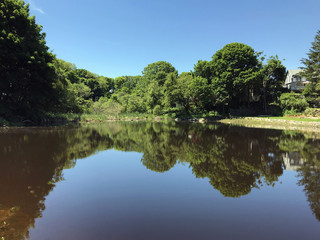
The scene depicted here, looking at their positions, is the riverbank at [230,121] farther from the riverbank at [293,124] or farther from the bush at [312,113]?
the bush at [312,113]

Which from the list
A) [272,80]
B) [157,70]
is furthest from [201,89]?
[157,70]

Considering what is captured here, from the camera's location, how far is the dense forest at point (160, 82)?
70.8 ft

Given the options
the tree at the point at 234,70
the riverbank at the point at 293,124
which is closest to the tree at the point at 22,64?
the riverbank at the point at 293,124

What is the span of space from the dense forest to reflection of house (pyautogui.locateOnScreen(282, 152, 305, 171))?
2421cm

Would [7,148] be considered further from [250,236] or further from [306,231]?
[306,231]

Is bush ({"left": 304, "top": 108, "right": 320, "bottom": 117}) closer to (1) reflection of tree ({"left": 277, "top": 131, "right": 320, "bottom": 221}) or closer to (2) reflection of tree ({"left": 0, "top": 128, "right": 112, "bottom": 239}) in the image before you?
(1) reflection of tree ({"left": 277, "top": 131, "right": 320, "bottom": 221})

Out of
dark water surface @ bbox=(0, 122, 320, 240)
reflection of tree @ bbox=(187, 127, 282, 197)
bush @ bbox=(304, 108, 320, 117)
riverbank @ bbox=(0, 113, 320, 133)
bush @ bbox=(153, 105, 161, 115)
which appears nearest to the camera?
dark water surface @ bbox=(0, 122, 320, 240)

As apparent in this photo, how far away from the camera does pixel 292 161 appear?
7.82 m

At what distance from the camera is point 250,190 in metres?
5.05

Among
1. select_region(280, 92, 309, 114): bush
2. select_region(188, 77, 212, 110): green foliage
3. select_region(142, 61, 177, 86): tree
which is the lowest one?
select_region(280, 92, 309, 114): bush

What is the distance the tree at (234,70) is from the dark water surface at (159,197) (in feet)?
91.7

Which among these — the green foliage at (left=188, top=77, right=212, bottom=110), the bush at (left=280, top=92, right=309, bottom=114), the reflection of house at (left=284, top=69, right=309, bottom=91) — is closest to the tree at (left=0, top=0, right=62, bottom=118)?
the green foliage at (left=188, top=77, right=212, bottom=110)

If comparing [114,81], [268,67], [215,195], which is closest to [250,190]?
[215,195]

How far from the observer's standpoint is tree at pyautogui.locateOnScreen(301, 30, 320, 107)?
3146 centimetres
